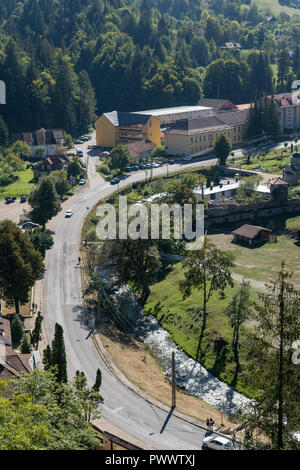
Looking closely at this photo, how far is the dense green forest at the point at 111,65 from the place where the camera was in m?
130

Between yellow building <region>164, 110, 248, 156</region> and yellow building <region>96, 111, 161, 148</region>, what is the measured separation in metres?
7.32

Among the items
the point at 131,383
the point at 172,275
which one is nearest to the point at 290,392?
the point at 131,383

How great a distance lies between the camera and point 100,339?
170 ft

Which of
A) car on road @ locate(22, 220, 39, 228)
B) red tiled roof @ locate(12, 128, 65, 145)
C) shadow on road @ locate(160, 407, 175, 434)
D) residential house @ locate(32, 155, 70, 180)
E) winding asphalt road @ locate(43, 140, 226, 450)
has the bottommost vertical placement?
shadow on road @ locate(160, 407, 175, 434)

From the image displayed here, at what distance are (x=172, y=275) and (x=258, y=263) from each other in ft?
30.8

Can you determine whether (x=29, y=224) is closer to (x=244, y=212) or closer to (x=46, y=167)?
(x=46, y=167)

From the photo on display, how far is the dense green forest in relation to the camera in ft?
425

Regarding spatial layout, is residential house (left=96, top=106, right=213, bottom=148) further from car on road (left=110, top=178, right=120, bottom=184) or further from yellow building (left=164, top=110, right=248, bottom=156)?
car on road (left=110, top=178, right=120, bottom=184)

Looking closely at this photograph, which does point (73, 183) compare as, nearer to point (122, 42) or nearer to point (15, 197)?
point (15, 197)

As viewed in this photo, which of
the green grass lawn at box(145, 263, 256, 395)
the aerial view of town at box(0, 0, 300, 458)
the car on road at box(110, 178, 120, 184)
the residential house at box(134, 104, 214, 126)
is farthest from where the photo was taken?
the residential house at box(134, 104, 214, 126)

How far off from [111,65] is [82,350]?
373 feet

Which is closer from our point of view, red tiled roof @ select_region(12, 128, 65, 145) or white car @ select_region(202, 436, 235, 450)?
white car @ select_region(202, 436, 235, 450)

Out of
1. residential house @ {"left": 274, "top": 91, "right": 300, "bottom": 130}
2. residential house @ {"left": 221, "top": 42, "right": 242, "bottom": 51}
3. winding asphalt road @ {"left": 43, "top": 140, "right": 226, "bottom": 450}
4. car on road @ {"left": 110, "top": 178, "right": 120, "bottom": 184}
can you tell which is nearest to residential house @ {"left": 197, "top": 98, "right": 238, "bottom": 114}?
residential house @ {"left": 274, "top": 91, "right": 300, "bottom": 130}

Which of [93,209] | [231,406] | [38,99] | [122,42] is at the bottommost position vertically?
[231,406]
